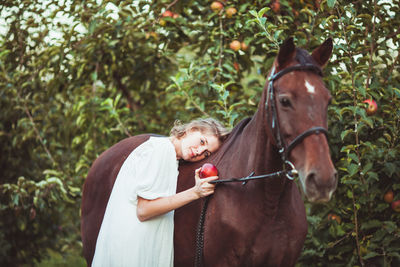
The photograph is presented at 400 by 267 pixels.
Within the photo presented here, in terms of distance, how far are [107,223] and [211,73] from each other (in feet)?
6.64

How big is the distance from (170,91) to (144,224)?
257 centimetres

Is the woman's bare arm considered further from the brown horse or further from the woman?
the brown horse

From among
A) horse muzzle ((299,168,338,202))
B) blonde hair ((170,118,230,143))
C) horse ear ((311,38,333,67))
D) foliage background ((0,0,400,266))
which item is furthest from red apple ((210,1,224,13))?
horse muzzle ((299,168,338,202))

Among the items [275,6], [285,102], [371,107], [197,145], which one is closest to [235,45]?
[275,6]

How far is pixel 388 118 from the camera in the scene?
136 inches

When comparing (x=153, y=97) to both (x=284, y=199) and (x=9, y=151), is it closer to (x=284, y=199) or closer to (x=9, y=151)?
(x=9, y=151)

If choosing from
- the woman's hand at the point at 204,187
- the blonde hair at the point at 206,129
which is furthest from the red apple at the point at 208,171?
the blonde hair at the point at 206,129

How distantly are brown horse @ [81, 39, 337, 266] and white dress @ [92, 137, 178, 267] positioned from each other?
105mm

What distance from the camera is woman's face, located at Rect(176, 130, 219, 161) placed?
2.77 m

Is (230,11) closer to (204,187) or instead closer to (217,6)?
(217,6)

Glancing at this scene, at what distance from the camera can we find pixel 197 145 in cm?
277

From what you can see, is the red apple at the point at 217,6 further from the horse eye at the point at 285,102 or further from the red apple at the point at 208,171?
the horse eye at the point at 285,102

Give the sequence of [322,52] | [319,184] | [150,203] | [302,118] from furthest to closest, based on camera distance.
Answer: [150,203] < [322,52] < [302,118] < [319,184]

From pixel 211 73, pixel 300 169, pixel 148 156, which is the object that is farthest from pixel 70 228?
pixel 300 169
